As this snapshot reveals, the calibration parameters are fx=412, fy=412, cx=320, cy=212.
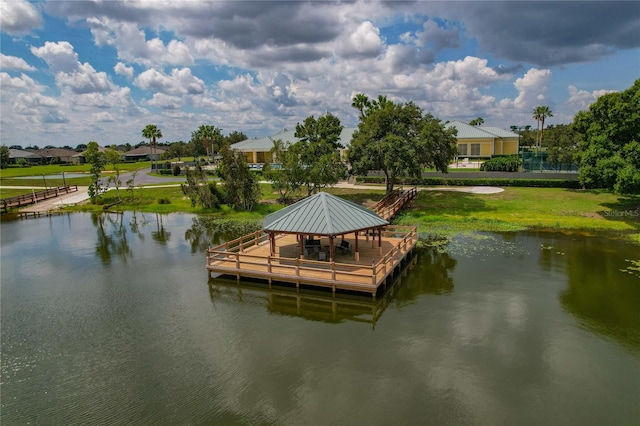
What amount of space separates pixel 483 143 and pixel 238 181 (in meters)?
47.1

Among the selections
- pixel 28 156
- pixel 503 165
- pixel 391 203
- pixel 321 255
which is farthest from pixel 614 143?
pixel 28 156

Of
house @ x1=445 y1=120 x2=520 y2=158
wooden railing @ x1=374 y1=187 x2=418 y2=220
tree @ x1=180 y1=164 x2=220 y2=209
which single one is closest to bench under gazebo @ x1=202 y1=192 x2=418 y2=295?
wooden railing @ x1=374 y1=187 x2=418 y2=220

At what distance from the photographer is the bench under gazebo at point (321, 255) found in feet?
59.9

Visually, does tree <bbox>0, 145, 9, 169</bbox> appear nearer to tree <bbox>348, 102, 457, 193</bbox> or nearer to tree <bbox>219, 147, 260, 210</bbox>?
tree <bbox>219, 147, 260, 210</bbox>

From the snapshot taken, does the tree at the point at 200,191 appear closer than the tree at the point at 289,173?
No

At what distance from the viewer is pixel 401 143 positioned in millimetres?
36281

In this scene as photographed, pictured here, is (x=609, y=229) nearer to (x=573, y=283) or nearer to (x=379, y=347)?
(x=573, y=283)

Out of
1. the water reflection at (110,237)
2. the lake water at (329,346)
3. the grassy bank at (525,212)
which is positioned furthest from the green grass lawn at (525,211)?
the water reflection at (110,237)

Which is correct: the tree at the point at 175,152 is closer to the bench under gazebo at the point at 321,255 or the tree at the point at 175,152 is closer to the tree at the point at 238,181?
the tree at the point at 238,181

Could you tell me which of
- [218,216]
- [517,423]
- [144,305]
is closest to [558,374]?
[517,423]

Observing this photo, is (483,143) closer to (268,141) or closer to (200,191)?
(268,141)

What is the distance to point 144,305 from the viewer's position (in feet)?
57.8

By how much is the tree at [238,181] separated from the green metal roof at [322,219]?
17.4 metres

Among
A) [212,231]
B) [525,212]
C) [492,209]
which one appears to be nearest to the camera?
[212,231]
